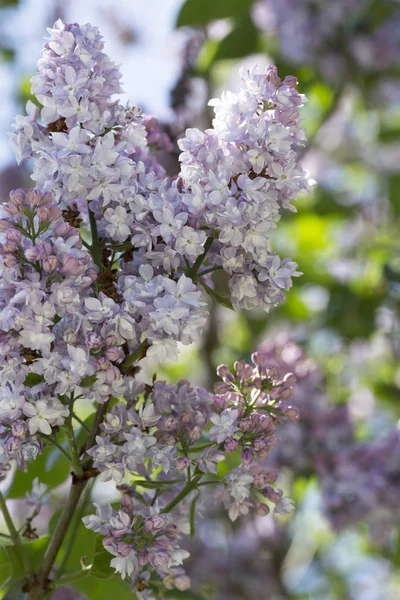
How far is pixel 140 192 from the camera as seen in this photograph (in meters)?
0.71

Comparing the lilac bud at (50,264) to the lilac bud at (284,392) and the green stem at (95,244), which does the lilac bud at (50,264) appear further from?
the lilac bud at (284,392)

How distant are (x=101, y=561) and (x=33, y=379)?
0.19 meters

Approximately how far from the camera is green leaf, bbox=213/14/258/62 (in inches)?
74.9

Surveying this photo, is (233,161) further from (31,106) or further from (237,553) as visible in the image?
(237,553)

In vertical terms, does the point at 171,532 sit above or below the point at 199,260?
below

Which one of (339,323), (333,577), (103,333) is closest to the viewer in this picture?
(103,333)

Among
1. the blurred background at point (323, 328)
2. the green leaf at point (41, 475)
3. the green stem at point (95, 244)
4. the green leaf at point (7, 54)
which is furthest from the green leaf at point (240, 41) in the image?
the green stem at point (95, 244)

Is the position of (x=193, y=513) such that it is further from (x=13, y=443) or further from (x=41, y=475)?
(x=41, y=475)

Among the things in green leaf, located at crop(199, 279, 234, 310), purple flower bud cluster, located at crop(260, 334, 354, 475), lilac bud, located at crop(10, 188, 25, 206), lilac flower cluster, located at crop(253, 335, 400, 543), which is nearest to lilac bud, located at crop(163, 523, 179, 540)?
green leaf, located at crop(199, 279, 234, 310)

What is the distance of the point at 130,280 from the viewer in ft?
2.23

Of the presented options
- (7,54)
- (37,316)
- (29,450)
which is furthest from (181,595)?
(7,54)

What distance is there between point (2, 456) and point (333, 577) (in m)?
1.85

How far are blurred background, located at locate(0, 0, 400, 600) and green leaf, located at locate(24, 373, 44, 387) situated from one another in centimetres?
79

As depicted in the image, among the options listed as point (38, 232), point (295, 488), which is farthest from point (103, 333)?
point (295, 488)
